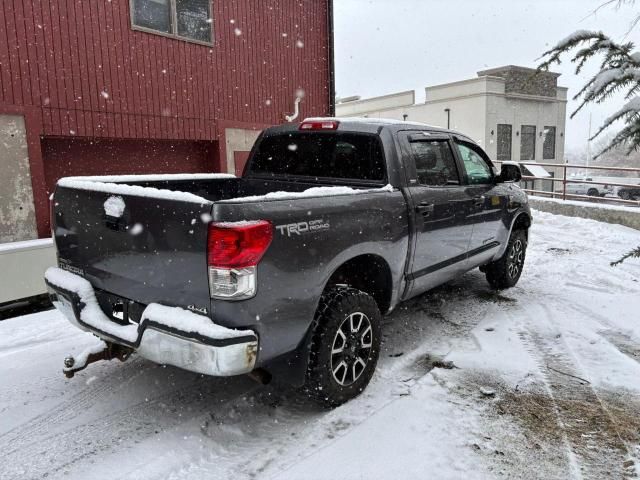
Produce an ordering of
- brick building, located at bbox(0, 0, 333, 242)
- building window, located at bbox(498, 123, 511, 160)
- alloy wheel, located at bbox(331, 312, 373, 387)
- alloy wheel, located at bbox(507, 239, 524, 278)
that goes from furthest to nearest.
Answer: building window, located at bbox(498, 123, 511, 160) → brick building, located at bbox(0, 0, 333, 242) → alloy wheel, located at bbox(507, 239, 524, 278) → alloy wheel, located at bbox(331, 312, 373, 387)

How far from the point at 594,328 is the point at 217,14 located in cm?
827

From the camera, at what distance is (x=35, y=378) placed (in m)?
3.72

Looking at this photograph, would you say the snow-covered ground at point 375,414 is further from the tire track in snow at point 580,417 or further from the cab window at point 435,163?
the cab window at point 435,163

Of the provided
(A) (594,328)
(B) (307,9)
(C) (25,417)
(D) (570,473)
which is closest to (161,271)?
(C) (25,417)

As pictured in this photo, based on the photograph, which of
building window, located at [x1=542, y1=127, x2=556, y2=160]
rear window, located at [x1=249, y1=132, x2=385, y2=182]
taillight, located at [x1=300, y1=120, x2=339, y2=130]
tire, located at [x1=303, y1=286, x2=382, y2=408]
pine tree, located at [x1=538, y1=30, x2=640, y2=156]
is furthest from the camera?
building window, located at [x1=542, y1=127, x2=556, y2=160]

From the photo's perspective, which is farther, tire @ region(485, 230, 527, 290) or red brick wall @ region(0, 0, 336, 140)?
red brick wall @ region(0, 0, 336, 140)

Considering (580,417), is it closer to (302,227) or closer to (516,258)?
(302,227)

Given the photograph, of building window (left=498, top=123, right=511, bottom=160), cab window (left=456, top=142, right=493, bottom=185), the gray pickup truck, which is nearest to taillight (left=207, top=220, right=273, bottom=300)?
the gray pickup truck

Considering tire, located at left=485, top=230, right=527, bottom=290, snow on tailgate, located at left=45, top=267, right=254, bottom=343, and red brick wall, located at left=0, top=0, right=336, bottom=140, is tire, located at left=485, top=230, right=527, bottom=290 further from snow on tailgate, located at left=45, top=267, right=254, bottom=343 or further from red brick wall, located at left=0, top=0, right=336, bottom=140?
red brick wall, located at left=0, top=0, right=336, bottom=140

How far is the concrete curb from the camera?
10352 millimetres

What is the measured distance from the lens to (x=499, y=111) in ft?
96.5

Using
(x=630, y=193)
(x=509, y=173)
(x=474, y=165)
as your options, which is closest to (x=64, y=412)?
(x=474, y=165)

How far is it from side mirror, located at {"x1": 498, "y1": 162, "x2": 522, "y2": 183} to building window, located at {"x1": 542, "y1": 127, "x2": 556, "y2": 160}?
30497mm

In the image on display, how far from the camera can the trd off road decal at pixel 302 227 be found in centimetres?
278
